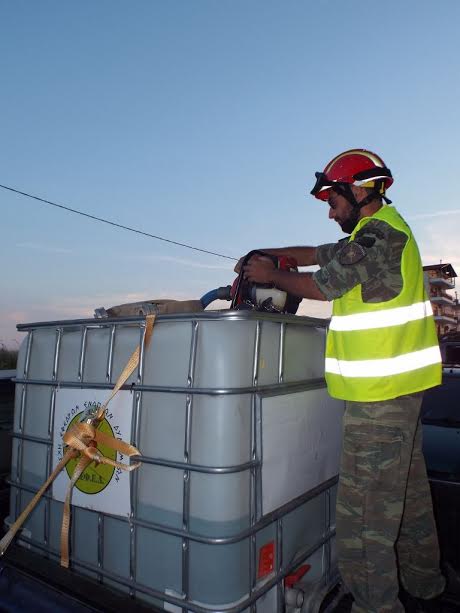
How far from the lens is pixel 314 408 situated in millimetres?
2375

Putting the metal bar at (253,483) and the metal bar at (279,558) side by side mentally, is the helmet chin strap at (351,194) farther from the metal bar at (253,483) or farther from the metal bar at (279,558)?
the metal bar at (279,558)

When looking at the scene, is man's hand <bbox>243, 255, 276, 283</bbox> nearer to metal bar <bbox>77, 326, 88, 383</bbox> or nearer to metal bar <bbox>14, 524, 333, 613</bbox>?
metal bar <bbox>77, 326, 88, 383</bbox>

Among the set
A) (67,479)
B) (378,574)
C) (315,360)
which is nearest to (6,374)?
(67,479)

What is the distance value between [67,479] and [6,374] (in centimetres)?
184

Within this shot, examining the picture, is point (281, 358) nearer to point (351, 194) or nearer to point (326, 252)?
point (326, 252)

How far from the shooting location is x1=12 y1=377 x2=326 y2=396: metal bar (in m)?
1.88

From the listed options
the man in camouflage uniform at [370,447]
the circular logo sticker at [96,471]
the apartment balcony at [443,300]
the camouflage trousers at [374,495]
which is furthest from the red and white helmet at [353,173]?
the apartment balcony at [443,300]

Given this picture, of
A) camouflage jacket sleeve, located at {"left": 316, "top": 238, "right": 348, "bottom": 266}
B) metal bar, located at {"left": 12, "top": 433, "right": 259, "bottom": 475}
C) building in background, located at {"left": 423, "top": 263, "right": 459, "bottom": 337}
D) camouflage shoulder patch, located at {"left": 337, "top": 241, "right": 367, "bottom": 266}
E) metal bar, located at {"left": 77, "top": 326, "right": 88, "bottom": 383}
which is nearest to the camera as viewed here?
metal bar, located at {"left": 12, "top": 433, "right": 259, "bottom": 475}

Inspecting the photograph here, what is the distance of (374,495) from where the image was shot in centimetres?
220

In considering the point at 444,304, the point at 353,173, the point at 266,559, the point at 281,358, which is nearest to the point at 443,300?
the point at 444,304

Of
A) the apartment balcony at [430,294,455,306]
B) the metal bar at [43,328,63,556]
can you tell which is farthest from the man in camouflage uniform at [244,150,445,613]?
the apartment balcony at [430,294,455,306]

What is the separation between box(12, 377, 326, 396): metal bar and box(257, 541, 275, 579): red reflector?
0.62 m

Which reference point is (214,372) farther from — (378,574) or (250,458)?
(378,574)

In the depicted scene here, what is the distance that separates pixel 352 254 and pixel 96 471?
1.43 meters
